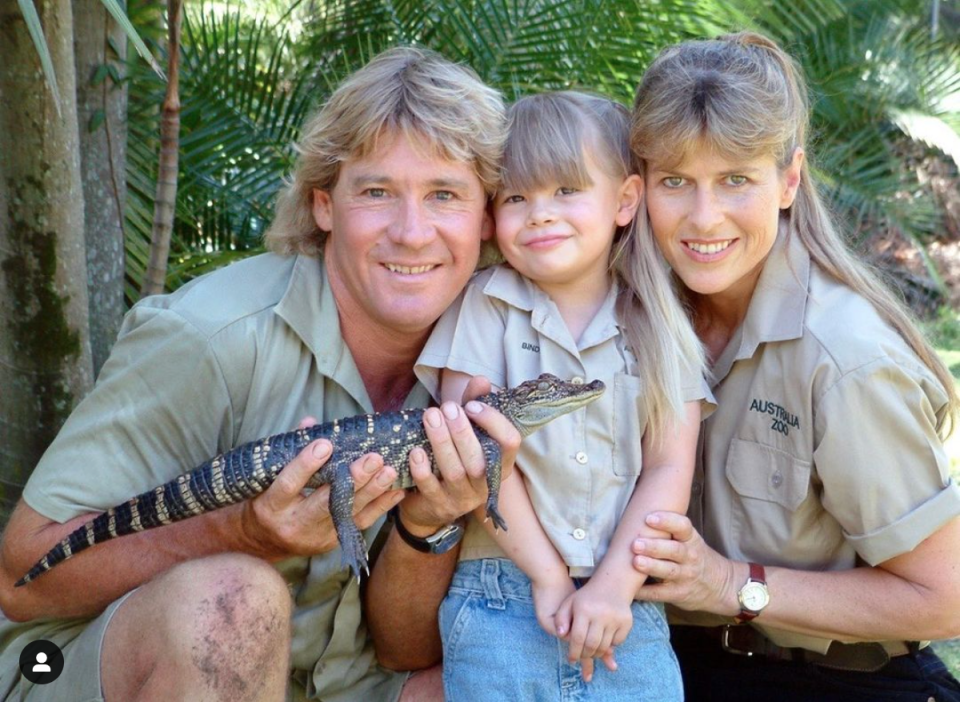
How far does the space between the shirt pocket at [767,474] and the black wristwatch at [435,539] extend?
103 centimetres

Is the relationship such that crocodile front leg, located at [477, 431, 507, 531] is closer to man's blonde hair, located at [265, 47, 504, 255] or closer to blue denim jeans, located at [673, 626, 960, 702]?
man's blonde hair, located at [265, 47, 504, 255]

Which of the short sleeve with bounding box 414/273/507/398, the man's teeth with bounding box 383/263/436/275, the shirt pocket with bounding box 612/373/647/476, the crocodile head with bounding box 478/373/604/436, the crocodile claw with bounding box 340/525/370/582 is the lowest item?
the crocodile claw with bounding box 340/525/370/582

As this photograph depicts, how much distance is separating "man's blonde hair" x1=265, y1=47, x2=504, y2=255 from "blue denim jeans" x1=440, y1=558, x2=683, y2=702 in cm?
140

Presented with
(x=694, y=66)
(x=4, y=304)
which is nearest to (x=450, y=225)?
(x=694, y=66)

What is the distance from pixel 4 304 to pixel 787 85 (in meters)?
3.31

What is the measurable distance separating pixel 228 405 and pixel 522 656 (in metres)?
1.27

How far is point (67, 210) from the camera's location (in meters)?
4.66

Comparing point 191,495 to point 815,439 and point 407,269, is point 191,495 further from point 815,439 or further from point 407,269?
point 815,439

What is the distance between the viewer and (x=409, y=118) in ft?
12.3

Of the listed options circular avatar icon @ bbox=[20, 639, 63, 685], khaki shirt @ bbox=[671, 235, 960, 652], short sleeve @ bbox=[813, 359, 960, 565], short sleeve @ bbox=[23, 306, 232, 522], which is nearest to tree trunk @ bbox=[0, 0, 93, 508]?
short sleeve @ bbox=[23, 306, 232, 522]

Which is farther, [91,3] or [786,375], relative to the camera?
[91,3]

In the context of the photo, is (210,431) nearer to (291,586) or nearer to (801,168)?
(291,586)

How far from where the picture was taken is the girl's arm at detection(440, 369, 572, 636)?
3572 mm

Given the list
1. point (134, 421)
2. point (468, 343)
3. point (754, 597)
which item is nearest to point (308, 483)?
point (134, 421)
